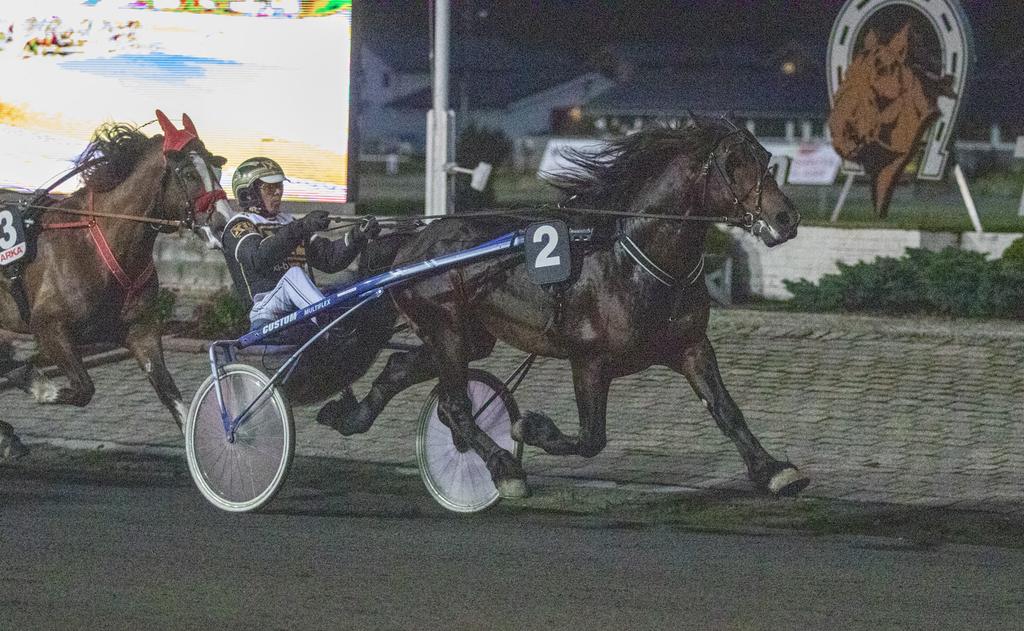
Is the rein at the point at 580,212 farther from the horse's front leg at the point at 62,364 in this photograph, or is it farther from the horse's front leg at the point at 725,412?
the horse's front leg at the point at 62,364

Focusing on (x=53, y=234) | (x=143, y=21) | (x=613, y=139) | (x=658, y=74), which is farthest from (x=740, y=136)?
(x=658, y=74)

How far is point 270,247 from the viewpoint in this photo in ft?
25.0

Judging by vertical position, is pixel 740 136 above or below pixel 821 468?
above

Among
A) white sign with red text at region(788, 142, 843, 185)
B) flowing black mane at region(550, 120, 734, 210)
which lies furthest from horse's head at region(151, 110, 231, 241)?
white sign with red text at region(788, 142, 843, 185)

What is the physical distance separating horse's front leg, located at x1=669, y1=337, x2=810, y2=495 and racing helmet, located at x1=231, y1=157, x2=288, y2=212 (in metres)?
2.15

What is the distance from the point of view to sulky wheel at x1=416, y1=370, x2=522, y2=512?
7.86 m

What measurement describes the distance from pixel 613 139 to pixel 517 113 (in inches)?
2715

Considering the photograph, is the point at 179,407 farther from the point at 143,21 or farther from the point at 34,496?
the point at 143,21

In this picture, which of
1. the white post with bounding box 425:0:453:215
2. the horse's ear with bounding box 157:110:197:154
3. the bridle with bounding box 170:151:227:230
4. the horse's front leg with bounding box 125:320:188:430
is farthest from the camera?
the white post with bounding box 425:0:453:215

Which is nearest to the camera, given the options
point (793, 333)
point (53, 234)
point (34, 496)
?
point (34, 496)

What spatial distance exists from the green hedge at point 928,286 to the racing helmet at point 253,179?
6827 mm

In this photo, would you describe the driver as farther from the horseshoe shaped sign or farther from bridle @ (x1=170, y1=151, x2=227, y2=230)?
the horseshoe shaped sign

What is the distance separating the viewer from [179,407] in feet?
27.6

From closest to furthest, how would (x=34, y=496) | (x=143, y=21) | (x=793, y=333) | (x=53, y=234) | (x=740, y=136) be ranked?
1. (x=740, y=136)
2. (x=34, y=496)
3. (x=53, y=234)
4. (x=793, y=333)
5. (x=143, y=21)
